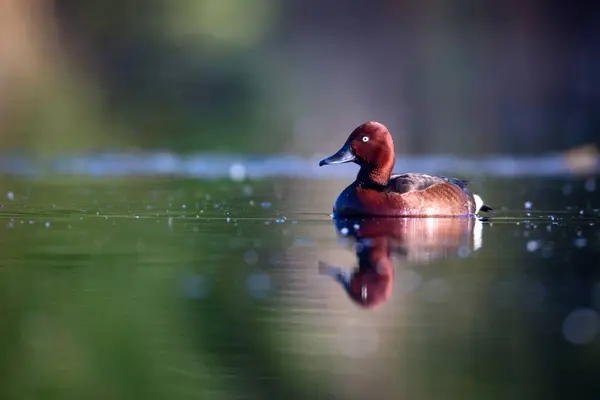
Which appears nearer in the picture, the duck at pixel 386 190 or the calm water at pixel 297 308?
the calm water at pixel 297 308

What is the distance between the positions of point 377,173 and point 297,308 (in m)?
4.57

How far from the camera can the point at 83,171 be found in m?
16.1

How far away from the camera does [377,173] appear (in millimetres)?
9875

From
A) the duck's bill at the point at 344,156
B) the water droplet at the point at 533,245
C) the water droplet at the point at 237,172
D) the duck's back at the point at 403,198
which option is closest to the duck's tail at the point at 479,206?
the duck's back at the point at 403,198

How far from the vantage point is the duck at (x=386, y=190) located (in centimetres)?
952

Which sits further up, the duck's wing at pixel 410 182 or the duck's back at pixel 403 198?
the duck's wing at pixel 410 182

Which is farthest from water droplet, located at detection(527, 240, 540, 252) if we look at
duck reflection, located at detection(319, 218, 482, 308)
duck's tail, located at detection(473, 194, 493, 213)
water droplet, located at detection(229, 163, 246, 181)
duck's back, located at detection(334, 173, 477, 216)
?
water droplet, located at detection(229, 163, 246, 181)

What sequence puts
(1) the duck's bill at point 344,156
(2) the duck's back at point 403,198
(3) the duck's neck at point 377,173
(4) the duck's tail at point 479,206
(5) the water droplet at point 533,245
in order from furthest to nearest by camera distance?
(4) the duck's tail at point 479,206, (1) the duck's bill at point 344,156, (3) the duck's neck at point 377,173, (2) the duck's back at point 403,198, (5) the water droplet at point 533,245

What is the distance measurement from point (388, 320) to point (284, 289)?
0.94m

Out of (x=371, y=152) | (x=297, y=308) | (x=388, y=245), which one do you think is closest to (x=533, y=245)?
(x=388, y=245)

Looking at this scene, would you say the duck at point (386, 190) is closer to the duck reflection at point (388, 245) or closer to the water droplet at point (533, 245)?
the duck reflection at point (388, 245)

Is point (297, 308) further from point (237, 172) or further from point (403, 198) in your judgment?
point (237, 172)

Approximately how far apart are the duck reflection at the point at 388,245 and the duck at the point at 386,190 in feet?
0.39

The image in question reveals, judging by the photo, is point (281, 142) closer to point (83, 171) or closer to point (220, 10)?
point (220, 10)
